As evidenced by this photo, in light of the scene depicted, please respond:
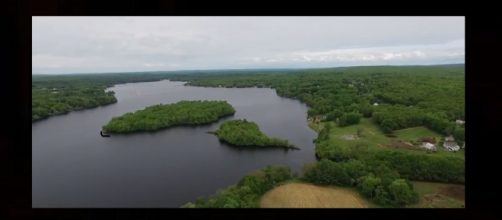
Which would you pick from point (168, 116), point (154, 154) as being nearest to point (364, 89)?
point (168, 116)

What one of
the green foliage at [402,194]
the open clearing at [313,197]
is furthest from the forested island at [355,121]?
the open clearing at [313,197]

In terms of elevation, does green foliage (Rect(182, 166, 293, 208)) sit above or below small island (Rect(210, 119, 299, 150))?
below

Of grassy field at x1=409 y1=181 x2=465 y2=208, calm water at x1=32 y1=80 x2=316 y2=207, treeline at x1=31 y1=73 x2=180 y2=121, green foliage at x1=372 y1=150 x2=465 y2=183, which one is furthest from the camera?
calm water at x1=32 y1=80 x2=316 y2=207

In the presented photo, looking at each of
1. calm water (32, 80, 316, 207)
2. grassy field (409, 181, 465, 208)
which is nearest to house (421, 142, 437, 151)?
grassy field (409, 181, 465, 208)

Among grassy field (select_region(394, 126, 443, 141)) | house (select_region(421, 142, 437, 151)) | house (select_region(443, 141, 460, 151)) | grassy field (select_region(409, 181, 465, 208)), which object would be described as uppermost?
grassy field (select_region(394, 126, 443, 141))

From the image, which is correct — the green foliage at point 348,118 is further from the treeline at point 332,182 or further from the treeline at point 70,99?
the treeline at point 70,99

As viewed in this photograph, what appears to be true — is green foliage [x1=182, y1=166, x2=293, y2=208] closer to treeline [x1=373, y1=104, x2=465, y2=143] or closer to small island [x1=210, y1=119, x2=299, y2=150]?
small island [x1=210, y1=119, x2=299, y2=150]

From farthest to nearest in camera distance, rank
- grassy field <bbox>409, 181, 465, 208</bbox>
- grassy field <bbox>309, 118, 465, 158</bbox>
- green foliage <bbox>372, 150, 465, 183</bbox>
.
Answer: grassy field <bbox>309, 118, 465, 158</bbox>, green foliage <bbox>372, 150, 465, 183</bbox>, grassy field <bbox>409, 181, 465, 208</bbox>
